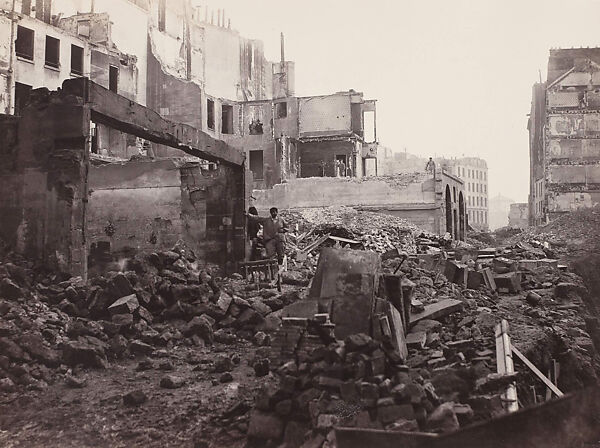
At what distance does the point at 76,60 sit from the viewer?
25.3m

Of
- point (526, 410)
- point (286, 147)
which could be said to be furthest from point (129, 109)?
point (286, 147)

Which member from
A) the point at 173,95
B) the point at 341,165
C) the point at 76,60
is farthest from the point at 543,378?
the point at 173,95

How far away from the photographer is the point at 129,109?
880 centimetres

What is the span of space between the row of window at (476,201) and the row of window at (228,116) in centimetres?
4346

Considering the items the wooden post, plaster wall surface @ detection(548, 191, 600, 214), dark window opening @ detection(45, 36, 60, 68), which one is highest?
dark window opening @ detection(45, 36, 60, 68)

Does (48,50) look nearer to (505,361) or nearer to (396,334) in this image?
(396,334)

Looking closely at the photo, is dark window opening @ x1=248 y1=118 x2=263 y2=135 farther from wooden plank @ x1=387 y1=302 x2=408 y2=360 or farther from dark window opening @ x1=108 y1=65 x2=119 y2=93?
wooden plank @ x1=387 y1=302 x2=408 y2=360

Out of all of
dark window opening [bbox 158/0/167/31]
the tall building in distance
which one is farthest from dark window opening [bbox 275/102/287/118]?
the tall building in distance

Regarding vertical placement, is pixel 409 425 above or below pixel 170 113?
below

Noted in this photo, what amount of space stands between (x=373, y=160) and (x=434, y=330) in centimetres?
3554

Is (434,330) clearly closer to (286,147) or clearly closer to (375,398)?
(375,398)

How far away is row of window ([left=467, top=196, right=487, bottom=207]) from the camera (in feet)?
231

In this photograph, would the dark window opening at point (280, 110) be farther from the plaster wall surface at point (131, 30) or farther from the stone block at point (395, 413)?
the stone block at point (395, 413)

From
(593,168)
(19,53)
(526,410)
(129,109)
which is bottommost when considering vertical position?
(526,410)
